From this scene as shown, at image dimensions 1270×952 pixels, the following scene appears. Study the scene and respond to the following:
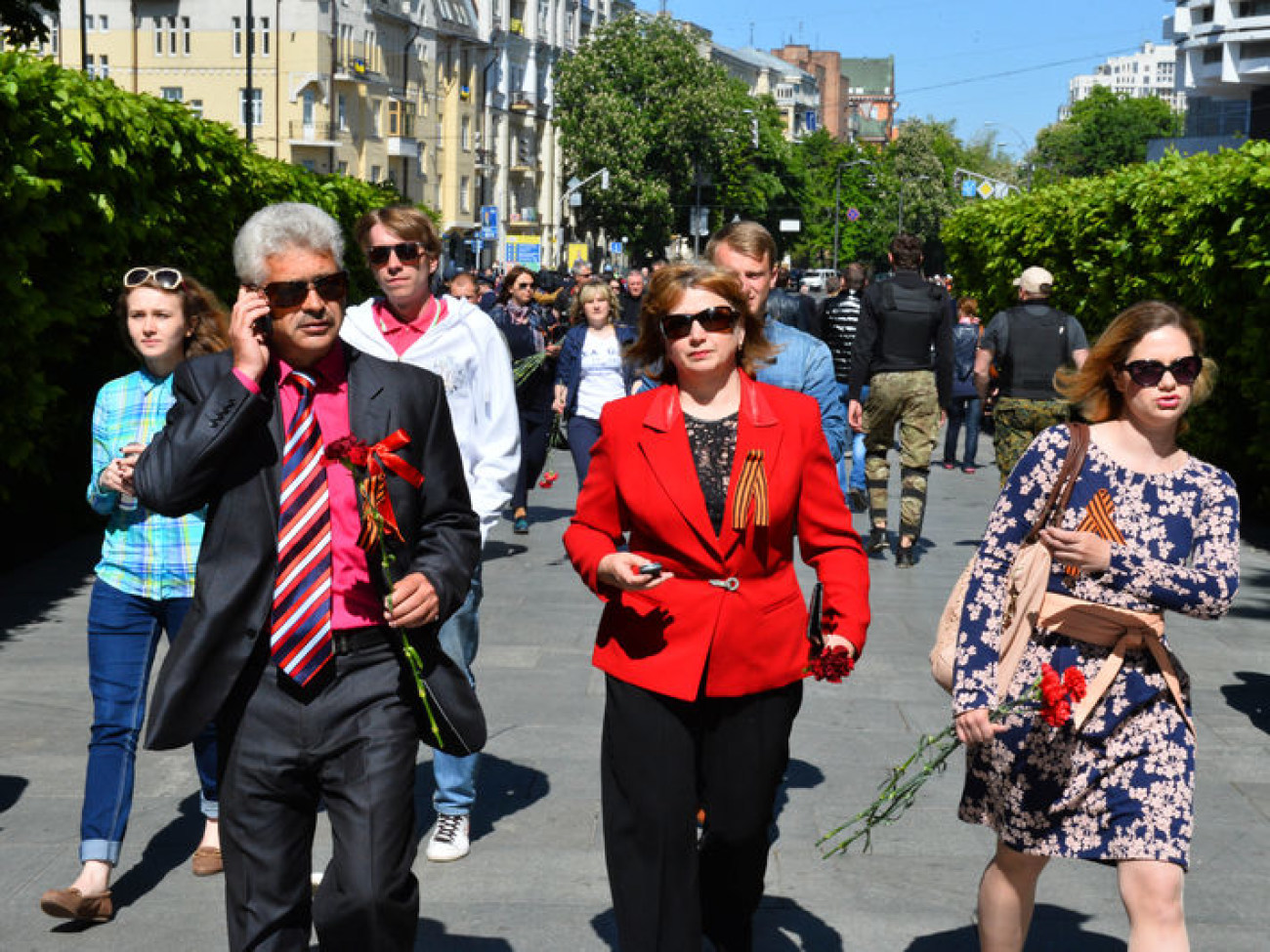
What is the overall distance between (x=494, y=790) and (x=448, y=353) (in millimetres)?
1850

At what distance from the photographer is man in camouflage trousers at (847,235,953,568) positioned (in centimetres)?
Result: 1195

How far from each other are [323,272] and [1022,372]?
838cm

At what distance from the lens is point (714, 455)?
4.12 m

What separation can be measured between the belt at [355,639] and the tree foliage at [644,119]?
80560 mm

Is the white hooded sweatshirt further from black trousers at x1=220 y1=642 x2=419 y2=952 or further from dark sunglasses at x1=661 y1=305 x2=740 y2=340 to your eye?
black trousers at x1=220 y1=642 x2=419 y2=952

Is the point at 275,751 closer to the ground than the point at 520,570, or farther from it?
farther from it

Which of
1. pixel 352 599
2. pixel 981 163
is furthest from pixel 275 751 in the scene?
pixel 981 163

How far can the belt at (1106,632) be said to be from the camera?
4.02 m

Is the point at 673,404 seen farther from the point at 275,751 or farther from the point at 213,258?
the point at 213,258

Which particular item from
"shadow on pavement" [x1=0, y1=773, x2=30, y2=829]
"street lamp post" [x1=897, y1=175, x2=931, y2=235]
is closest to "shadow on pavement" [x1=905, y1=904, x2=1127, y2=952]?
"shadow on pavement" [x1=0, y1=773, x2=30, y2=829]

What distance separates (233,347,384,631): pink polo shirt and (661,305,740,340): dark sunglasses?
87 centimetres

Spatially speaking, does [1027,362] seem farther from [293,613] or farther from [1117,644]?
[293,613]

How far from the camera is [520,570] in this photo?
12.0 meters

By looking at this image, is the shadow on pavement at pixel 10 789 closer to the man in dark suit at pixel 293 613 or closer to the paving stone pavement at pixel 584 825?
the paving stone pavement at pixel 584 825
